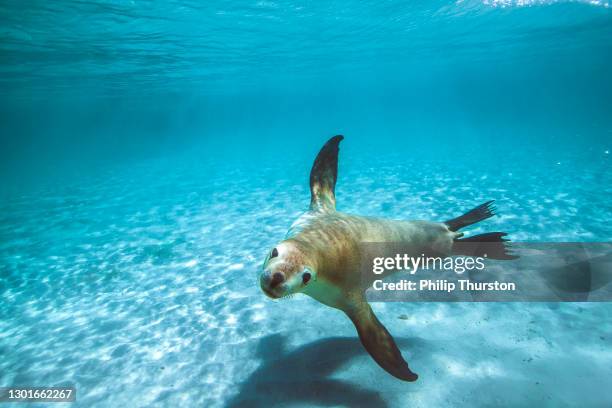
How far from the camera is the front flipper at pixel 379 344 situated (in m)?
2.61

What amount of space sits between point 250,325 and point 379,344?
2.46 m

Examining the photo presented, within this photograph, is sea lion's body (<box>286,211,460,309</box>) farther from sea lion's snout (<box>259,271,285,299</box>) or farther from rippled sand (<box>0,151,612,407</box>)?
rippled sand (<box>0,151,612,407</box>)

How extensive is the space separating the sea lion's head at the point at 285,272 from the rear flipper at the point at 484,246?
2.65 metres

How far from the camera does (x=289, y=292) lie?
1844 millimetres

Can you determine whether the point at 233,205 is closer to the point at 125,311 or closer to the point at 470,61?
the point at 125,311

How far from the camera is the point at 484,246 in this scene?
4.09 m

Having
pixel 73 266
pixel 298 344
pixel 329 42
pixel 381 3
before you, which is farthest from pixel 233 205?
pixel 329 42

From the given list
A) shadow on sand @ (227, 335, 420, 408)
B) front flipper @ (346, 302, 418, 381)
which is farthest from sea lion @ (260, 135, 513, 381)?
shadow on sand @ (227, 335, 420, 408)

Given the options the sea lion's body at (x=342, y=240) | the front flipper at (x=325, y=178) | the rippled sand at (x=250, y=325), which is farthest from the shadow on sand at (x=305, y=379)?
the front flipper at (x=325, y=178)

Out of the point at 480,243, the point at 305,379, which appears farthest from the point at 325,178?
the point at 305,379

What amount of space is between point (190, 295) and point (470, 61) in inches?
1954

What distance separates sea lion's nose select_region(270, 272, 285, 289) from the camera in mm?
1728

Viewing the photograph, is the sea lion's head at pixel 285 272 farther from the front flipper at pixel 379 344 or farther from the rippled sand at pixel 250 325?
the rippled sand at pixel 250 325

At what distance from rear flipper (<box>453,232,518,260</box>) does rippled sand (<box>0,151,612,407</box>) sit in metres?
0.86
